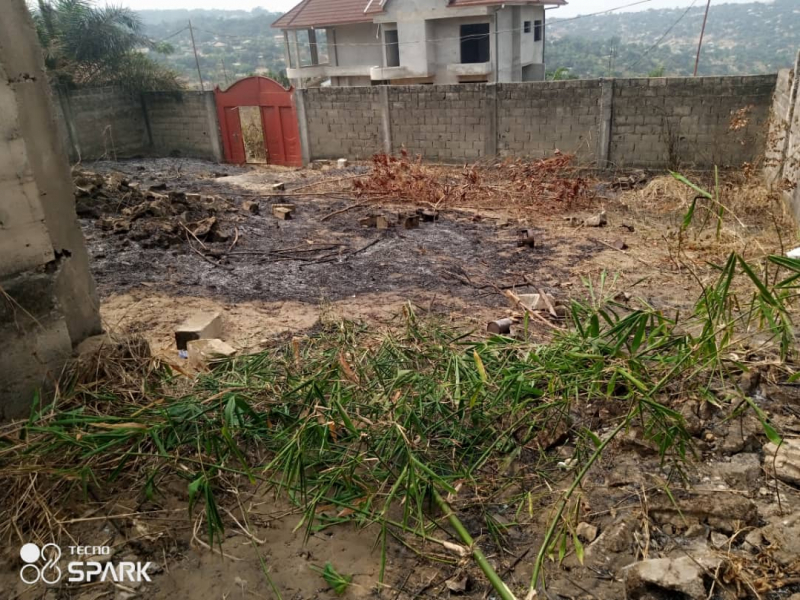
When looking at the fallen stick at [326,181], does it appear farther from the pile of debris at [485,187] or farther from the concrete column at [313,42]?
the concrete column at [313,42]

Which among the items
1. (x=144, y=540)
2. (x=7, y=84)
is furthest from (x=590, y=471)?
(x=7, y=84)

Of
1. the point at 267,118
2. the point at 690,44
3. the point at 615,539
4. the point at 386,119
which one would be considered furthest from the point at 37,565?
the point at 690,44

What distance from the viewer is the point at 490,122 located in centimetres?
1245

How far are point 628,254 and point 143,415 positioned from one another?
5904 mm

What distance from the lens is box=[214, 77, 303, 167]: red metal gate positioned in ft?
48.7

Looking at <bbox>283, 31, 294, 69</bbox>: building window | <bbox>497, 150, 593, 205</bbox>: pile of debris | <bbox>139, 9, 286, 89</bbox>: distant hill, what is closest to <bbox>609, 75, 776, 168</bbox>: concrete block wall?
<bbox>497, 150, 593, 205</bbox>: pile of debris

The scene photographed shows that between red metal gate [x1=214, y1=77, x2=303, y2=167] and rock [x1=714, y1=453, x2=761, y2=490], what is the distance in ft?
45.1

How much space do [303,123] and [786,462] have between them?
1380 centimetres

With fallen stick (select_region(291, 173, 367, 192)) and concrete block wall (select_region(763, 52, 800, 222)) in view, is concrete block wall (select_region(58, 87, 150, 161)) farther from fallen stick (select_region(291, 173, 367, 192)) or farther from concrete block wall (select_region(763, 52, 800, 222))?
concrete block wall (select_region(763, 52, 800, 222))

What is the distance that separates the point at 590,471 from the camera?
9.46 feet

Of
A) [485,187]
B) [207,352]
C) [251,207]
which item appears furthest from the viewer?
[485,187]

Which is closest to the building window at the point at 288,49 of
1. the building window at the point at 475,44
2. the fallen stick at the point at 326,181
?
the building window at the point at 475,44

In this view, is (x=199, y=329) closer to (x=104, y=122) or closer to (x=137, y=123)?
(x=104, y=122)

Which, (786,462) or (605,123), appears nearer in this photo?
(786,462)
